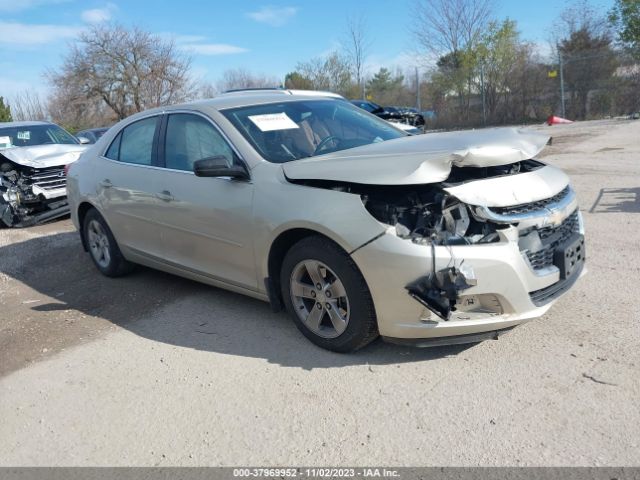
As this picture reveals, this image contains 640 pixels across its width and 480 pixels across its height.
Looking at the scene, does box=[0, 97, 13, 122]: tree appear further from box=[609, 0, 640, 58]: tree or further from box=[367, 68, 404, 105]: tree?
box=[609, 0, 640, 58]: tree

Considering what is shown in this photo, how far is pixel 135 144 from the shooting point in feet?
17.6

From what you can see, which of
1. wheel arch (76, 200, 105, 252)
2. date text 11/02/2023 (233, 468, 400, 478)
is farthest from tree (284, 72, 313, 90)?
date text 11/02/2023 (233, 468, 400, 478)

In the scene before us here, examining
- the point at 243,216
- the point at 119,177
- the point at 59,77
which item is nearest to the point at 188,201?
the point at 243,216

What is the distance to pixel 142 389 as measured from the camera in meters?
3.60

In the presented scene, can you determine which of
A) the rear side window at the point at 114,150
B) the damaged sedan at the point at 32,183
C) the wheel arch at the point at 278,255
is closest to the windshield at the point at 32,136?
the damaged sedan at the point at 32,183

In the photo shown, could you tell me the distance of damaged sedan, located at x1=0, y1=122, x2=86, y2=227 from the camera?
9.31 m

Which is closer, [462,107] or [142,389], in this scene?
[142,389]

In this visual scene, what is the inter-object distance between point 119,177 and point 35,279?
192 cm

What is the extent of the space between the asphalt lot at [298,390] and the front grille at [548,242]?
0.55m

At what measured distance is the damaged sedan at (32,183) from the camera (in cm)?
931

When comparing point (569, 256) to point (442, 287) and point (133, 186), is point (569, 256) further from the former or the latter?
point (133, 186)

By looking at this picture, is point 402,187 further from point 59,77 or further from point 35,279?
point 59,77

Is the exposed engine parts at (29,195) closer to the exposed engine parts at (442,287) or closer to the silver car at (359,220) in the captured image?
the silver car at (359,220)

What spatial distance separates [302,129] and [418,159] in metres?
1.37
